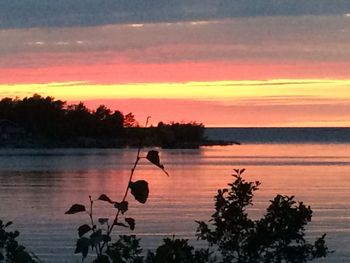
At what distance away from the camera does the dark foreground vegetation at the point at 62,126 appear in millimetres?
115188

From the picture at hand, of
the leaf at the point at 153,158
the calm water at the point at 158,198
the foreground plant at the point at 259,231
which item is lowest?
the leaf at the point at 153,158

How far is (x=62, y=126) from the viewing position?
11612 cm

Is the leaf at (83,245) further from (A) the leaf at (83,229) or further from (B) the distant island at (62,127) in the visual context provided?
(B) the distant island at (62,127)

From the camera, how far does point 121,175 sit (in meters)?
60.1

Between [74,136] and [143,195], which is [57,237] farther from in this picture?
[74,136]

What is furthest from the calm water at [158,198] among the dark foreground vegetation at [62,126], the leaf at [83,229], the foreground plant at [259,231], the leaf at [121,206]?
the dark foreground vegetation at [62,126]

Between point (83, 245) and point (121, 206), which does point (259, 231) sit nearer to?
point (121, 206)

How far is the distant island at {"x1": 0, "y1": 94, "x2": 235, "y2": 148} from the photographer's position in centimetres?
11519

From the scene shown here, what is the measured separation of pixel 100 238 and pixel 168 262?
150 cm

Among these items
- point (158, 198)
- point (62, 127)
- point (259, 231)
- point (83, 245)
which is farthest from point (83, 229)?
point (62, 127)

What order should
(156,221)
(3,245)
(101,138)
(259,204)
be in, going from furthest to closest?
1. (101,138)
2. (259,204)
3. (156,221)
4. (3,245)

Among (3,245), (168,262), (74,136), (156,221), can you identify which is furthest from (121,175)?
(74,136)

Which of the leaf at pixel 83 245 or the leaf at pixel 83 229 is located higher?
the leaf at pixel 83 229

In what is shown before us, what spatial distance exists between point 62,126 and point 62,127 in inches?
5.3
